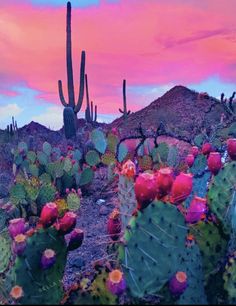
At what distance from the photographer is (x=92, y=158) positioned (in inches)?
367

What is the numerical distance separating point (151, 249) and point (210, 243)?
77 centimetres

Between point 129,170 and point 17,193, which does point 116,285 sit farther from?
point 17,193

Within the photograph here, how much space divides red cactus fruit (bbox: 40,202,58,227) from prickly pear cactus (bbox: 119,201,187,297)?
1.38 feet

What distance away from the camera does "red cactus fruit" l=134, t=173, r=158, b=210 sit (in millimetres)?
2285

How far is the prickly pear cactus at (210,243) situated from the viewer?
2986 millimetres

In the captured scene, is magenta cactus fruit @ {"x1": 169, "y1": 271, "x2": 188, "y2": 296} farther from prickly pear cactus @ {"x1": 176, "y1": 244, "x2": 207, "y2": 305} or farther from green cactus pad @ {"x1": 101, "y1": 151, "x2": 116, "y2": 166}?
green cactus pad @ {"x1": 101, "y1": 151, "x2": 116, "y2": 166}

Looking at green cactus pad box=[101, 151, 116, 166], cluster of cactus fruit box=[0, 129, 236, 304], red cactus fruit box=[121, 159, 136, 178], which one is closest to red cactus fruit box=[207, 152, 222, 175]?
cluster of cactus fruit box=[0, 129, 236, 304]

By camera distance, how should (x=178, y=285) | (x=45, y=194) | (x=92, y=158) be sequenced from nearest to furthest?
(x=178, y=285) → (x=45, y=194) → (x=92, y=158)

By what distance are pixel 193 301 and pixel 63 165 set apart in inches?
235

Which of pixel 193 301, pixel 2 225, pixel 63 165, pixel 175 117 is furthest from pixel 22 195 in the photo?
pixel 175 117

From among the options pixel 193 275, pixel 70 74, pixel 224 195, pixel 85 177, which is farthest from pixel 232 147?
pixel 70 74

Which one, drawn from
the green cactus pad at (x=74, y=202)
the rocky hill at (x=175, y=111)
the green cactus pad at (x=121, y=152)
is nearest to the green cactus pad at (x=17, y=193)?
the green cactus pad at (x=74, y=202)

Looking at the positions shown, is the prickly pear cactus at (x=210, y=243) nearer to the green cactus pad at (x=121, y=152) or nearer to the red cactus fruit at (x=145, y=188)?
the red cactus fruit at (x=145, y=188)

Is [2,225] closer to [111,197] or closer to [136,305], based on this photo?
[111,197]
